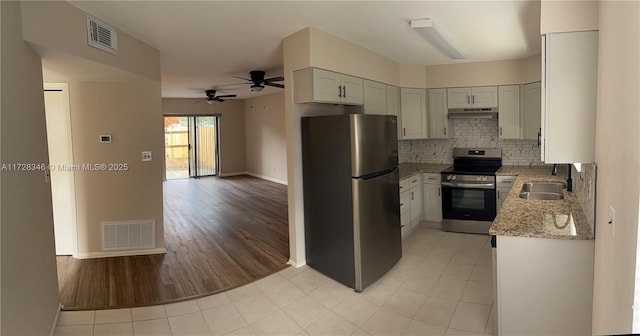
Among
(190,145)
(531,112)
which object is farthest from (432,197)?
(190,145)

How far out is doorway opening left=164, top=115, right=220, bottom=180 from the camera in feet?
34.6

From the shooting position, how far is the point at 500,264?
87.4 inches

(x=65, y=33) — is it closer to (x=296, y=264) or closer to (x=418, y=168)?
(x=296, y=264)

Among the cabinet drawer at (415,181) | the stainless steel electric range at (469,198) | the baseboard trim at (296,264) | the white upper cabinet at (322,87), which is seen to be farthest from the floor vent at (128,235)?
the stainless steel electric range at (469,198)

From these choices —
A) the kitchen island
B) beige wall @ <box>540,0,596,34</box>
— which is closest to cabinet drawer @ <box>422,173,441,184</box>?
the kitchen island

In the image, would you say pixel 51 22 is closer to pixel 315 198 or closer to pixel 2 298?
pixel 2 298

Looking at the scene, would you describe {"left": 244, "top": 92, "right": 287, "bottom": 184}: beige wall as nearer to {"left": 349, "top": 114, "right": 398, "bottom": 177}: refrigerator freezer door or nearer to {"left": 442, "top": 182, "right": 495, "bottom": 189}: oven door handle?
{"left": 442, "top": 182, "right": 495, "bottom": 189}: oven door handle

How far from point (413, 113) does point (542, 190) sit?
6.60ft

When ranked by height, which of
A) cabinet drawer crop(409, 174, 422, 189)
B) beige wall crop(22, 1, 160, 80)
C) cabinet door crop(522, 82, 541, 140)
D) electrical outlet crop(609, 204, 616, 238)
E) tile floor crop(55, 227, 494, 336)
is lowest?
tile floor crop(55, 227, 494, 336)

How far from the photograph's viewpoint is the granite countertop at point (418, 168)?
15.8 ft

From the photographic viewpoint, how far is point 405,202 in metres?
4.59

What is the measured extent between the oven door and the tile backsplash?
2.66ft

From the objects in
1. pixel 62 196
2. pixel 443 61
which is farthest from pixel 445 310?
pixel 62 196

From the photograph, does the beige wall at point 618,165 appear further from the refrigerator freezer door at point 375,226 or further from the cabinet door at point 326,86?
the cabinet door at point 326,86
